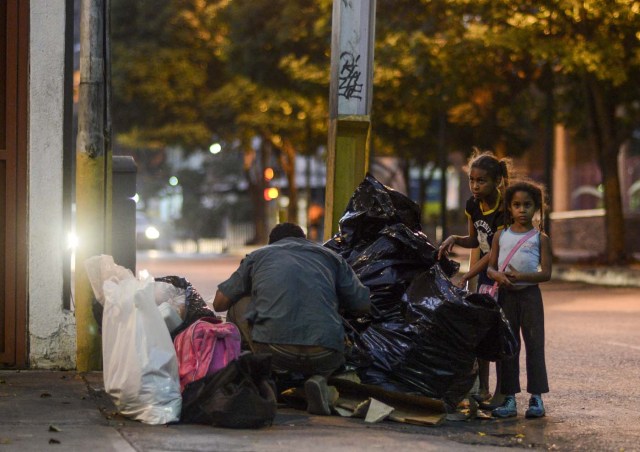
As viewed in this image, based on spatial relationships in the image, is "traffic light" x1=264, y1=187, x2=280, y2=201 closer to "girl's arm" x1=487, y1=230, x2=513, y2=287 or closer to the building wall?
the building wall

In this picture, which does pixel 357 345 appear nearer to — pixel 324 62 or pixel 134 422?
pixel 134 422

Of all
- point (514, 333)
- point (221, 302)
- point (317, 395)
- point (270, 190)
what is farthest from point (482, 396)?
point (270, 190)

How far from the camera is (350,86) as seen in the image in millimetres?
10312

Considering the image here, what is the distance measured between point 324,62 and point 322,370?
2351 cm

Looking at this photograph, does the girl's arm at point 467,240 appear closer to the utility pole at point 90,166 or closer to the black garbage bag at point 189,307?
the black garbage bag at point 189,307

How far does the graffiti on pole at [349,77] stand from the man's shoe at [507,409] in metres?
3.23

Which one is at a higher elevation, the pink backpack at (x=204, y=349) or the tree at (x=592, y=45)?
the tree at (x=592, y=45)

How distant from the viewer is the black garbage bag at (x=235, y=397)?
6906 mm

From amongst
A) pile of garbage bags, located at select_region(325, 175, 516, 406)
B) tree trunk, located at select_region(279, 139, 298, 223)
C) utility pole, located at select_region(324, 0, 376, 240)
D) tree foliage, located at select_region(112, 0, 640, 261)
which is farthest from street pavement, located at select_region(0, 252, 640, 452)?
tree trunk, located at select_region(279, 139, 298, 223)

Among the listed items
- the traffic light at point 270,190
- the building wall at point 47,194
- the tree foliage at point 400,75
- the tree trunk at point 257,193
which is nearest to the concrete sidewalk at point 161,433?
the building wall at point 47,194

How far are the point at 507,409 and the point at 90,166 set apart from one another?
11.2 ft

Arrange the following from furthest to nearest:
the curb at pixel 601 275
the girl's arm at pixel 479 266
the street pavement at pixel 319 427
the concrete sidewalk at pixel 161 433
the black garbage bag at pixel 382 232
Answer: the curb at pixel 601 275
the black garbage bag at pixel 382 232
the girl's arm at pixel 479 266
the street pavement at pixel 319 427
the concrete sidewalk at pixel 161 433

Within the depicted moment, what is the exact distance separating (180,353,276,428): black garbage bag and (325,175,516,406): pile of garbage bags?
3.38 ft

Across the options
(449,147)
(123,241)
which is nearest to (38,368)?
(123,241)
